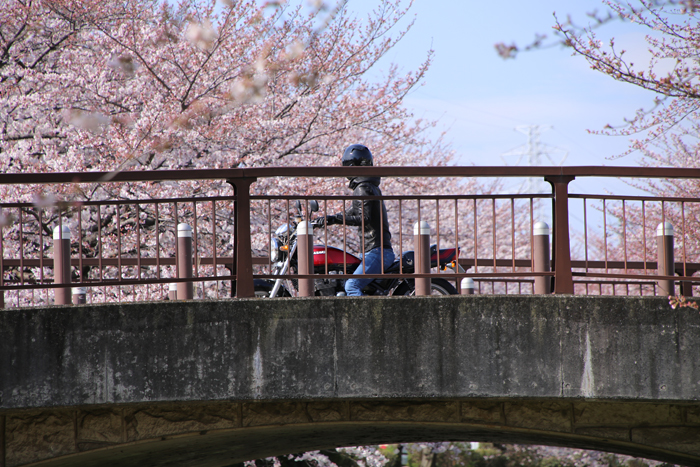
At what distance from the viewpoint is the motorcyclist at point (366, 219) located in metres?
5.82

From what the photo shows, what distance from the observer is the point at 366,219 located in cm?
583

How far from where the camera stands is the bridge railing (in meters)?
5.20

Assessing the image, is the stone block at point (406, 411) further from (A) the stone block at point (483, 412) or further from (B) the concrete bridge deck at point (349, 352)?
(B) the concrete bridge deck at point (349, 352)

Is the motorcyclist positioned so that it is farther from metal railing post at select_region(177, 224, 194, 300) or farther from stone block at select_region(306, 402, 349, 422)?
metal railing post at select_region(177, 224, 194, 300)

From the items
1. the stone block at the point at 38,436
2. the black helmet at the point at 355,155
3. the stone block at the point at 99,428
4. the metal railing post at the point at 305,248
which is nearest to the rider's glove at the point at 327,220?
the metal railing post at the point at 305,248

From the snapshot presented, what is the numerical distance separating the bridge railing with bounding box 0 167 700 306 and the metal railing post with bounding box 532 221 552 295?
0.02m

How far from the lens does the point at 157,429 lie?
5852 millimetres

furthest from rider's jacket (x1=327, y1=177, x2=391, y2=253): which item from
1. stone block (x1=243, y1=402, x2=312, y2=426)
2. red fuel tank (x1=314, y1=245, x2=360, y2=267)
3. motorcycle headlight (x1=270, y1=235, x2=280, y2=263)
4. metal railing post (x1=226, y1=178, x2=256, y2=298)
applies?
stone block (x1=243, y1=402, x2=312, y2=426)

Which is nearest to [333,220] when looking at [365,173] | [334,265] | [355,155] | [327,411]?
[334,265]

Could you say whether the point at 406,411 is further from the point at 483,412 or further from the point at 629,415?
the point at 629,415

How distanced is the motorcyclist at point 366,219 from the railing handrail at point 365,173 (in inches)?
17.3

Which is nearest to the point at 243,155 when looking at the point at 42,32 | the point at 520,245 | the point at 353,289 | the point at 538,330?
the point at 42,32

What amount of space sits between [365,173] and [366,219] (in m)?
0.65

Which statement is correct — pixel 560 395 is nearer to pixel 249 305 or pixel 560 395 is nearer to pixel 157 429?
pixel 249 305
